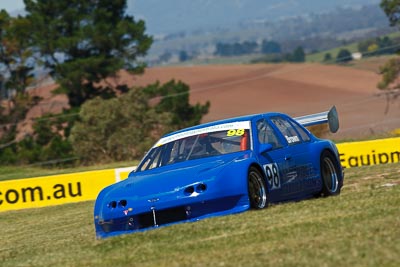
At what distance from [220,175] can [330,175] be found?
8.78 feet

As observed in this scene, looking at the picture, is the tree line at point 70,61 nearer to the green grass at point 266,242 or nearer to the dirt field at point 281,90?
the dirt field at point 281,90

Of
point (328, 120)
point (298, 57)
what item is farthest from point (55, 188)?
point (298, 57)

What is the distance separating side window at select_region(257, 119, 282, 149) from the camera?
12.3 m

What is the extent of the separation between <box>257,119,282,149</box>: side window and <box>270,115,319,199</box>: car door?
0.49ft

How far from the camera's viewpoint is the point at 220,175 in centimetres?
1095

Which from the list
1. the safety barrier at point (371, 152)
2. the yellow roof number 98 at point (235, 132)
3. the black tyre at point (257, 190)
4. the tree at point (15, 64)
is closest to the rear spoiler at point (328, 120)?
the yellow roof number 98 at point (235, 132)

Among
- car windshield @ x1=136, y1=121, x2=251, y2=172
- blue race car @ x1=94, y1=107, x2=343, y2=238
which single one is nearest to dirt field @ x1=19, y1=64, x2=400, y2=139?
blue race car @ x1=94, y1=107, x2=343, y2=238

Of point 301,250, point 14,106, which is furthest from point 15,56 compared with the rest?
point 301,250

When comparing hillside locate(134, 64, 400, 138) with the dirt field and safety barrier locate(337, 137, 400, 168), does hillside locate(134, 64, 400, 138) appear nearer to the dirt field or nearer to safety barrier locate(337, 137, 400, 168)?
the dirt field

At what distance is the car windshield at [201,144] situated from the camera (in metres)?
12.0

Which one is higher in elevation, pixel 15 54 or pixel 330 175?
pixel 15 54

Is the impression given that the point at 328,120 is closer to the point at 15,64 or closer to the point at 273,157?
the point at 273,157

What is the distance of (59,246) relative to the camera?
1119 centimetres

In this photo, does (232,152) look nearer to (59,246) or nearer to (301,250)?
(59,246)
